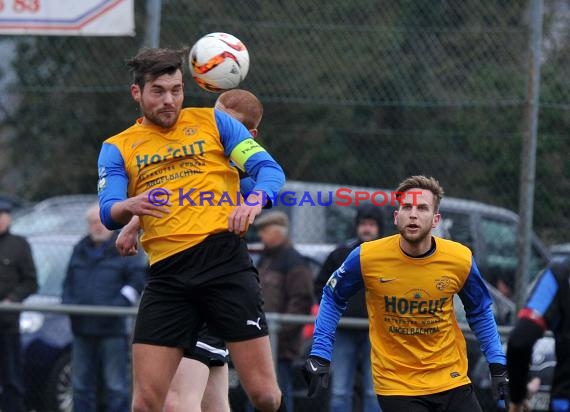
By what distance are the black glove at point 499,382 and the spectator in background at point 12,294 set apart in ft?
15.9

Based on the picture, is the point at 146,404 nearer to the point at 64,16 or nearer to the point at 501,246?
the point at 64,16

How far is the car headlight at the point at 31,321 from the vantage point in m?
10.6

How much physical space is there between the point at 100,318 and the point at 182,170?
3.81m

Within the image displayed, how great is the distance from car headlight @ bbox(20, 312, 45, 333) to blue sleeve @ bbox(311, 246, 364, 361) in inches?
178

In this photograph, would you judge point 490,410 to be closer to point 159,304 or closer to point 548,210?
point 548,210

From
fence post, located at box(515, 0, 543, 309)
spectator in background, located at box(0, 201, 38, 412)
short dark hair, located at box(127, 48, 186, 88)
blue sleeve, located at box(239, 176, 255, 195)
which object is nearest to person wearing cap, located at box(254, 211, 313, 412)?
fence post, located at box(515, 0, 543, 309)

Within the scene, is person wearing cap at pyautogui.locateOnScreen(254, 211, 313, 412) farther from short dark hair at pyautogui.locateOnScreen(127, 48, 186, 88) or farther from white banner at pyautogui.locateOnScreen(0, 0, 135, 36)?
short dark hair at pyautogui.locateOnScreen(127, 48, 186, 88)

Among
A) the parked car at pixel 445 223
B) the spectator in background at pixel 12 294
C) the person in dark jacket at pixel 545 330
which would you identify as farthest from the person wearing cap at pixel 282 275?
the person in dark jacket at pixel 545 330

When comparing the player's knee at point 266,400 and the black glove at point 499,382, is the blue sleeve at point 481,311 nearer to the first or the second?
the black glove at point 499,382

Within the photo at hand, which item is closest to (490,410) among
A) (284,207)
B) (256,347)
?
(284,207)

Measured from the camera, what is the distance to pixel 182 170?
6.26 m

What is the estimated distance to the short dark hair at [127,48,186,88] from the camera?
6.19 metres

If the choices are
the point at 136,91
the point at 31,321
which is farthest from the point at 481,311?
the point at 31,321

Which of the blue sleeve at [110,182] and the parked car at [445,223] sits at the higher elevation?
the parked car at [445,223]
